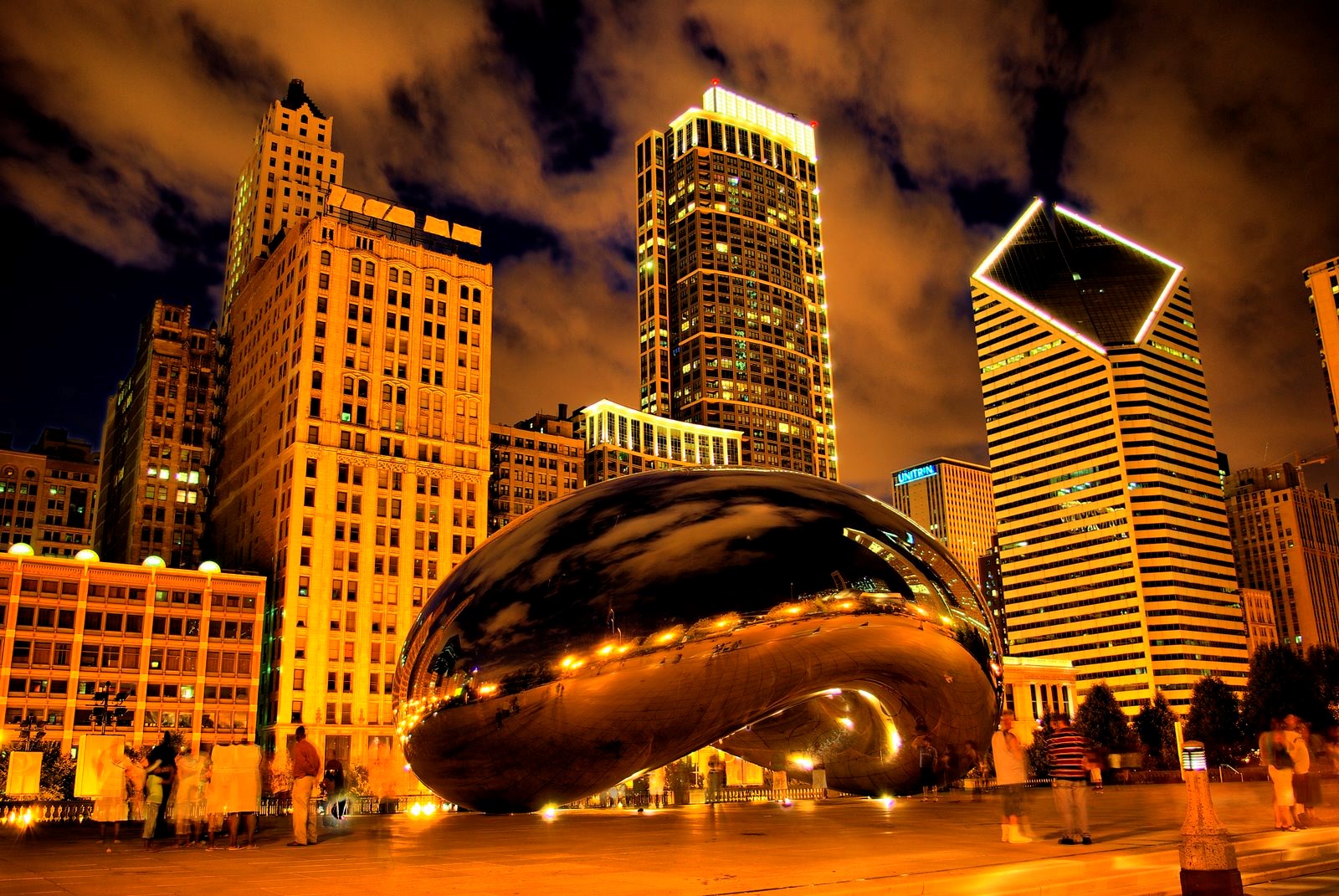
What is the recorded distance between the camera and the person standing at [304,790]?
46.7 feet

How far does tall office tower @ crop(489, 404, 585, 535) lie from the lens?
147 metres

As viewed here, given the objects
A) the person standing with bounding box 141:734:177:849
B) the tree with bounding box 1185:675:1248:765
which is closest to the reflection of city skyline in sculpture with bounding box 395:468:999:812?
the person standing with bounding box 141:734:177:849

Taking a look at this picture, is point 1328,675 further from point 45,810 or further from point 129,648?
point 129,648

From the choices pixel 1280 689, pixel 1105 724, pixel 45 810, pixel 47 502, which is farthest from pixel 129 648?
pixel 1280 689

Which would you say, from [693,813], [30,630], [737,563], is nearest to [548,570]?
[737,563]

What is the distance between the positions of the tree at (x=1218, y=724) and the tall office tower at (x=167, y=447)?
4167 inches

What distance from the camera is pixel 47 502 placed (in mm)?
151125

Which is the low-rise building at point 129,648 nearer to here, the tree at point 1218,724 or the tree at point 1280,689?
the tree at point 1280,689

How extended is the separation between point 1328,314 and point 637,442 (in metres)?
114

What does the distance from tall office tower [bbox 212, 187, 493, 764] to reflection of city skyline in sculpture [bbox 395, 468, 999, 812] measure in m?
85.0

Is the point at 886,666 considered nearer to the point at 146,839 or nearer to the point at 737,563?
the point at 737,563

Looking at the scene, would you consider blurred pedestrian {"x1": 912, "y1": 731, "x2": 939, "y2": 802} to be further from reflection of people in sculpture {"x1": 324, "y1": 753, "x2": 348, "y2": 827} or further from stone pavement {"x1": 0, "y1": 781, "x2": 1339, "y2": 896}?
reflection of people in sculpture {"x1": 324, "y1": 753, "x2": 348, "y2": 827}

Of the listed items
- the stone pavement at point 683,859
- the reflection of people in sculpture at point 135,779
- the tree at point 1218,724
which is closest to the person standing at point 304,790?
the stone pavement at point 683,859

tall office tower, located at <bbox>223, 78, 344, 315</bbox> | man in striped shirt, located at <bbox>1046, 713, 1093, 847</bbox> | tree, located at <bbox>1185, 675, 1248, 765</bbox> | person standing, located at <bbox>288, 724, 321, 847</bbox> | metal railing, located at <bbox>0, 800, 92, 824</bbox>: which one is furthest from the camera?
tall office tower, located at <bbox>223, 78, 344, 315</bbox>
